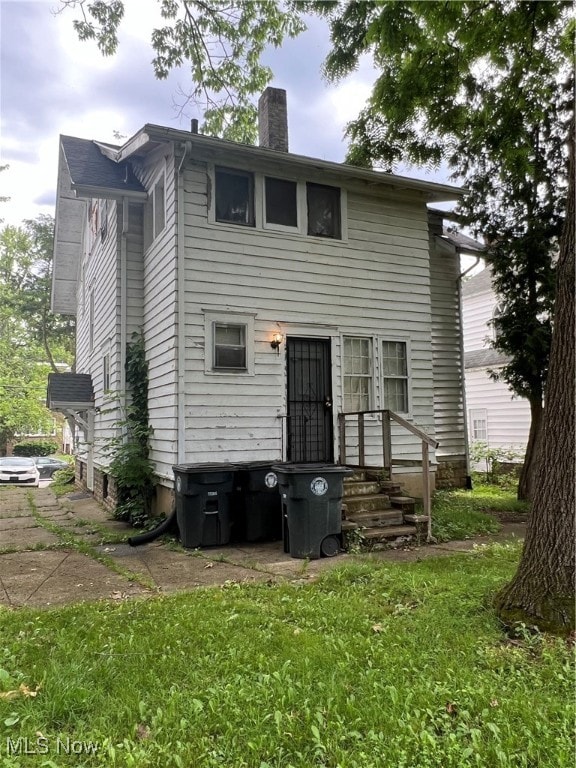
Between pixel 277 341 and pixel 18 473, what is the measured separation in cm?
1373

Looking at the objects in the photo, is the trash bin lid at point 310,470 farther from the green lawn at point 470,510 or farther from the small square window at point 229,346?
the small square window at point 229,346

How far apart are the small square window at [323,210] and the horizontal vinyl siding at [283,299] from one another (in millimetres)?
215

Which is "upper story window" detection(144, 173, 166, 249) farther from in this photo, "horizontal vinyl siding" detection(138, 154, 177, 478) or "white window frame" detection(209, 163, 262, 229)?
"white window frame" detection(209, 163, 262, 229)

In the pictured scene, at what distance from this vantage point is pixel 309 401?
332 inches

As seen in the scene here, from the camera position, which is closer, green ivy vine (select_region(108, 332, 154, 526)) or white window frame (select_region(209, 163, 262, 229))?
white window frame (select_region(209, 163, 262, 229))

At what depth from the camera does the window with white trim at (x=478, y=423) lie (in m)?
16.4

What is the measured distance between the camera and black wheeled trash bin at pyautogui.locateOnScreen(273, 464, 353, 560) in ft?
19.5

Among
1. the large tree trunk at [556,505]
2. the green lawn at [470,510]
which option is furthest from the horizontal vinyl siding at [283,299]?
the large tree trunk at [556,505]

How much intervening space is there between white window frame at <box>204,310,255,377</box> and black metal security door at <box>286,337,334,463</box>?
0.71 meters

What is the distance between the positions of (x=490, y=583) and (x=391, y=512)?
260 centimetres

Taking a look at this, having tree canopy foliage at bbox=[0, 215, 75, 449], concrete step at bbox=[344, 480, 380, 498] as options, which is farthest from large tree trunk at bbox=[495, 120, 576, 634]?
tree canopy foliage at bbox=[0, 215, 75, 449]

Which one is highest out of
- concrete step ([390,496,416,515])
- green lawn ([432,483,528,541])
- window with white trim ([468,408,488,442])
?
window with white trim ([468,408,488,442])

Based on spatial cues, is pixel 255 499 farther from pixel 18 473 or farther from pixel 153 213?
pixel 18 473

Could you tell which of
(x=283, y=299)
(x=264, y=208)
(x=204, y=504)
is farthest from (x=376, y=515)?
(x=264, y=208)
